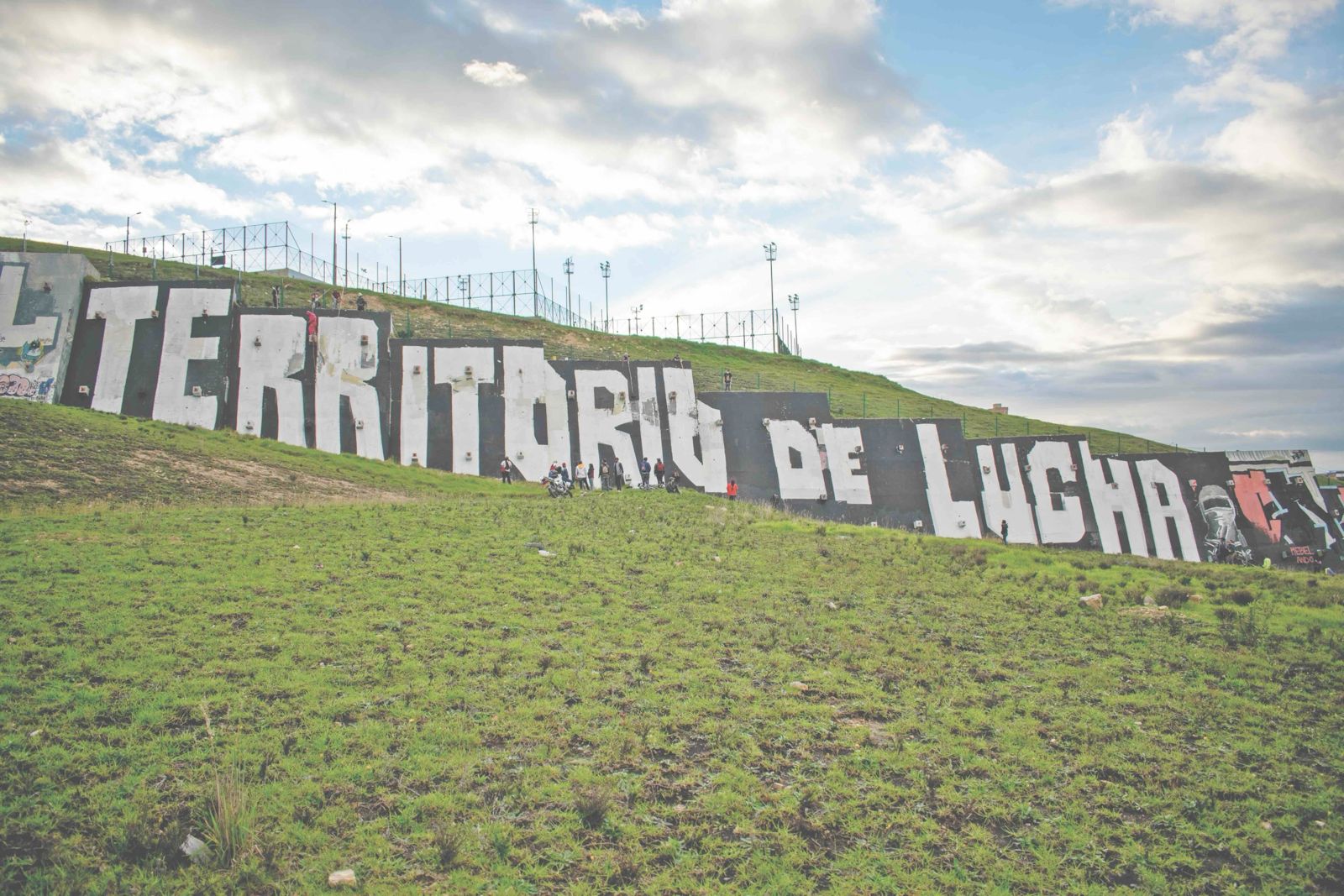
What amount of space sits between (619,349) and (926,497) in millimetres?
31279

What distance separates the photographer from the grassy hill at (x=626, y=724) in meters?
7.85

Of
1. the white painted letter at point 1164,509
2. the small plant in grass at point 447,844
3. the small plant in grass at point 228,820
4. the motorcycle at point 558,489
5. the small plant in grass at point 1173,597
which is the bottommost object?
the small plant in grass at point 447,844

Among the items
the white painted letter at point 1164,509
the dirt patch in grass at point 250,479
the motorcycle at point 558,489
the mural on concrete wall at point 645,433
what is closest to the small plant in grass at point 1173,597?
the motorcycle at point 558,489

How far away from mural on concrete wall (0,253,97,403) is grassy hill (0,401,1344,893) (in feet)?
79.5

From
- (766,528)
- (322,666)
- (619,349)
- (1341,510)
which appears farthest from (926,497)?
(322,666)

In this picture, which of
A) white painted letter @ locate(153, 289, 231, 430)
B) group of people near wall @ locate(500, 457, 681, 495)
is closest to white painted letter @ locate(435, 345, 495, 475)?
group of people near wall @ locate(500, 457, 681, 495)

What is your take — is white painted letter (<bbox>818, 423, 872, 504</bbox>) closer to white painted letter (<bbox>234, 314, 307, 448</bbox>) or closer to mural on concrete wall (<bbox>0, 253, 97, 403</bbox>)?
white painted letter (<bbox>234, 314, 307, 448</bbox>)

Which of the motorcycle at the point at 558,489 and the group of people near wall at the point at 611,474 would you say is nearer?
the motorcycle at the point at 558,489

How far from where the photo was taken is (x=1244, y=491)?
45.3 metres

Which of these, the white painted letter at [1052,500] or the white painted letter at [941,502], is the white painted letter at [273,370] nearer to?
the white painted letter at [941,502]

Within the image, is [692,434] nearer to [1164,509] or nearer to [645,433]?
[645,433]

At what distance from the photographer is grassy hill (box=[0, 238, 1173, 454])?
5634 cm

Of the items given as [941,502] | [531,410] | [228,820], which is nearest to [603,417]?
[531,410]

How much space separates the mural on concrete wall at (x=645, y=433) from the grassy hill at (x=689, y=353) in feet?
28.1
